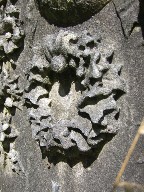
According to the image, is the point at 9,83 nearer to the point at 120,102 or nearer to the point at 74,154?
the point at 74,154

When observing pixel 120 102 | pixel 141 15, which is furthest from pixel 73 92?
pixel 141 15

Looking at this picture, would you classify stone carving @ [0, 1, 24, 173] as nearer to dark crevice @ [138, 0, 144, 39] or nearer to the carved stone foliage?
the carved stone foliage

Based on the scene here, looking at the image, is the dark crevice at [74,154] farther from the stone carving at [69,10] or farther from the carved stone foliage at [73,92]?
the stone carving at [69,10]

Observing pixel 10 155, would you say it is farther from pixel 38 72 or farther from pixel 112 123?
pixel 112 123

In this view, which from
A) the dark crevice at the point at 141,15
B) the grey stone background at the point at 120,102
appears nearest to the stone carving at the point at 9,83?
the grey stone background at the point at 120,102

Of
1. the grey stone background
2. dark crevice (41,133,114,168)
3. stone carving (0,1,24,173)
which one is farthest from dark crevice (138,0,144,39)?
stone carving (0,1,24,173)

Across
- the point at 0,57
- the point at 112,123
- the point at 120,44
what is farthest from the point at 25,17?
the point at 112,123
